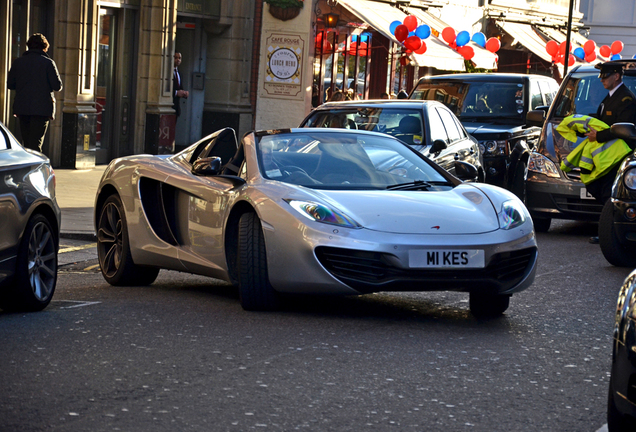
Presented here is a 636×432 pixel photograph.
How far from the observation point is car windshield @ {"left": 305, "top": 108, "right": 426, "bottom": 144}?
13000 millimetres

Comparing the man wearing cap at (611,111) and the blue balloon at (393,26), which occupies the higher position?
the blue balloon at (393,26)

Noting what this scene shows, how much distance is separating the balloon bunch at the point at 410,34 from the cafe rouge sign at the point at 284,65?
2251 mm

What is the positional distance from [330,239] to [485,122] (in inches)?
428

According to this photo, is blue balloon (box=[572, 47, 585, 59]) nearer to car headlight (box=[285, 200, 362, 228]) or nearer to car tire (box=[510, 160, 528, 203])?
car tire (box=[510, 160, 528, 203])

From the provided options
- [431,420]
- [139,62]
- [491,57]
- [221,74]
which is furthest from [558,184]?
[491,57]

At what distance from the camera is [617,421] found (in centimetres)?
383

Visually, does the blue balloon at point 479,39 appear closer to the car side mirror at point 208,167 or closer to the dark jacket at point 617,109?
the dark jacket at point 617,109

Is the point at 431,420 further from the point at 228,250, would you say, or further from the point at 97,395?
the point at 228,250

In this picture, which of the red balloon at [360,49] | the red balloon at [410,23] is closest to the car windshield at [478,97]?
the red balloon at [410,23]

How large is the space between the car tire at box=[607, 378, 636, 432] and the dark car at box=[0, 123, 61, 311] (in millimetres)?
3871

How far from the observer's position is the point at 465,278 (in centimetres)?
658

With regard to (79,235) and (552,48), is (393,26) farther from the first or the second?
(79,235)

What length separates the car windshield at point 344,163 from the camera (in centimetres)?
741

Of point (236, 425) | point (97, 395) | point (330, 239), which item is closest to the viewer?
point (236, 425)
